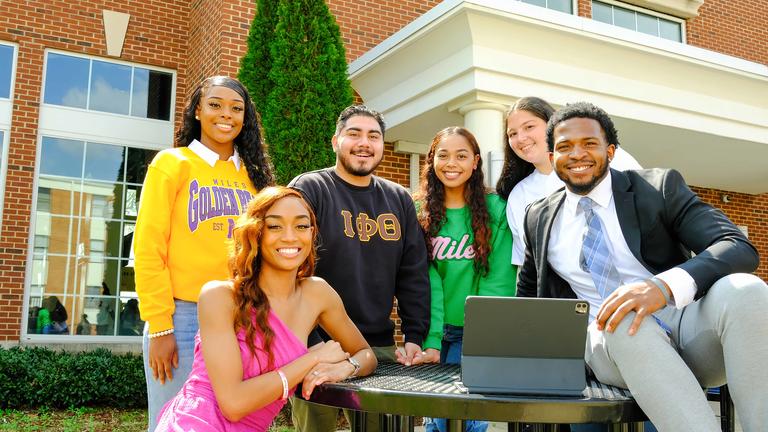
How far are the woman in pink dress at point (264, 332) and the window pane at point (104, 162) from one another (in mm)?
6233

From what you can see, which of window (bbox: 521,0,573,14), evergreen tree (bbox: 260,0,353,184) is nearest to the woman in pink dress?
evergreen tree (bbox: 260,0,353,184)

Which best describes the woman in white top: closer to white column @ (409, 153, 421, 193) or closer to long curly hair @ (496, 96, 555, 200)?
long curly hair @ (496, 96, 555, 200)

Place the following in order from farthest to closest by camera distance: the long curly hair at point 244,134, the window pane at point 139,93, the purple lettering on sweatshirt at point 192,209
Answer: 1. the window pane at point 139,93
2. the long curly hair at point 244,134
3. the purple lettering on sweatshirt at point 192,209

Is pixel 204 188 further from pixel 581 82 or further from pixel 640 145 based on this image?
pixel 640 145

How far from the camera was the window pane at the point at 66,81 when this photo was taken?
305 inches

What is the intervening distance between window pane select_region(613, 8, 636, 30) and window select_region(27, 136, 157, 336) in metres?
7.41

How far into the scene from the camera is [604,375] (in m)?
1.93

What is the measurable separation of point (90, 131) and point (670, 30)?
8650 mm

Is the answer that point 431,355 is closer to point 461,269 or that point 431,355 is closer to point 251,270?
point 461,269

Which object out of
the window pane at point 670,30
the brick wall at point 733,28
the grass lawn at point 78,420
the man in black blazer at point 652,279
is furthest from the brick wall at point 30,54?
the brick wall at point 733,28

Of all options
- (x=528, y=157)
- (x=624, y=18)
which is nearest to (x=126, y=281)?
(x=528, y=157)

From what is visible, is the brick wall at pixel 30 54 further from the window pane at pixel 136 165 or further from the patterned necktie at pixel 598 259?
the patterned necktie at pixel 598 259

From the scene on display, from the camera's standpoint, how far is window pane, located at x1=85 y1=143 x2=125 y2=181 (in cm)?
779

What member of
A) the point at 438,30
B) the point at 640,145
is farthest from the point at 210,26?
the point at 640,145
